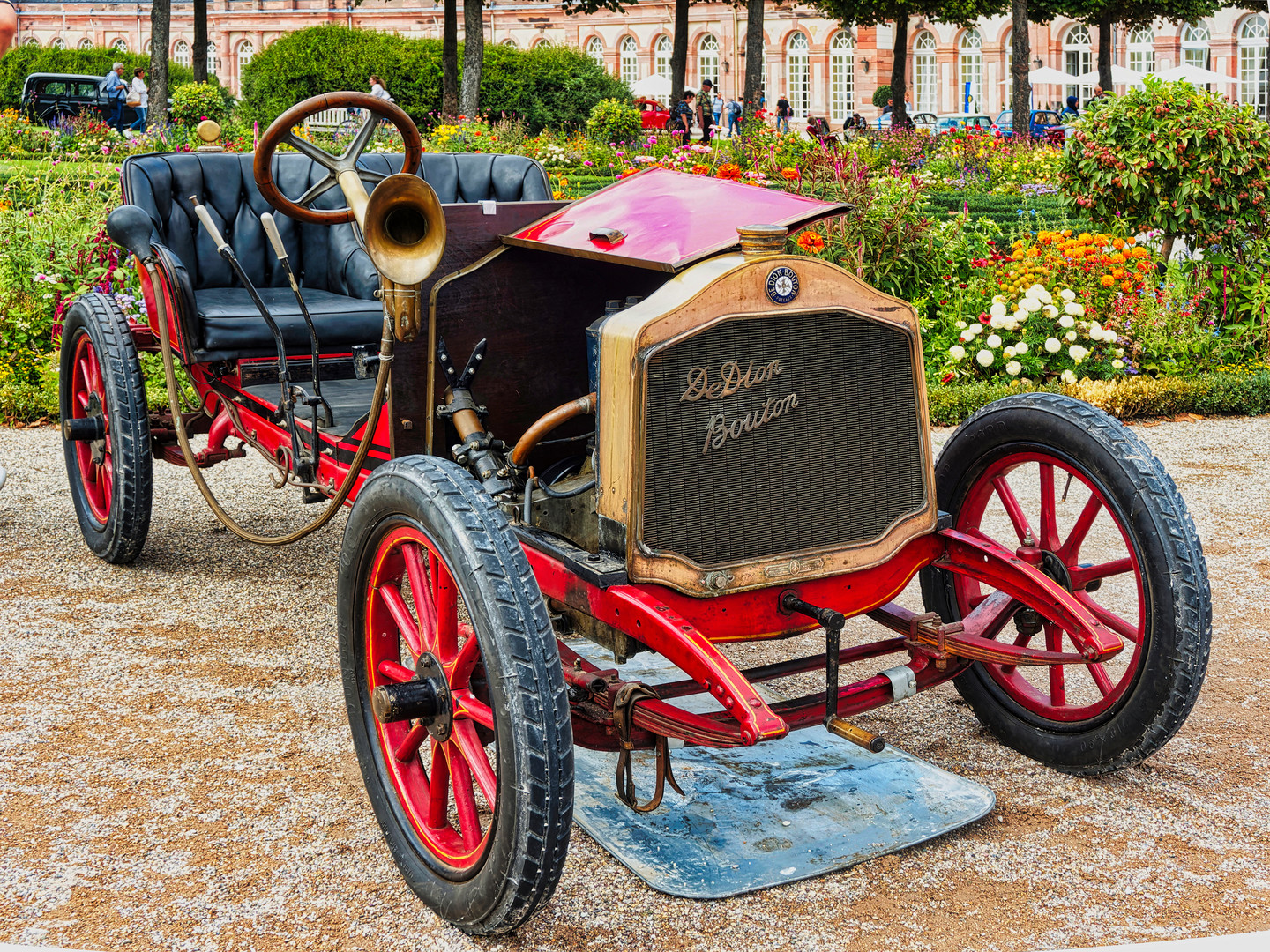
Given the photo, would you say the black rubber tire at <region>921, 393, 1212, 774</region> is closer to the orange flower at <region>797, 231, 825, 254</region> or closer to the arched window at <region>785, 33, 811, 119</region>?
the orange flower at <region>797, 231, 825, 254</region>

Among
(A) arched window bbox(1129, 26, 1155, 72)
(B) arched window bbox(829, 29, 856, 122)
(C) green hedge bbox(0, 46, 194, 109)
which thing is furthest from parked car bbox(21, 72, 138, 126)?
(A) arched window bbox(1129, 26, 1155, 72)

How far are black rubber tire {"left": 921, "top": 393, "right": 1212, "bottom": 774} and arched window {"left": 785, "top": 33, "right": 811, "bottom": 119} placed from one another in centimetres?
4508

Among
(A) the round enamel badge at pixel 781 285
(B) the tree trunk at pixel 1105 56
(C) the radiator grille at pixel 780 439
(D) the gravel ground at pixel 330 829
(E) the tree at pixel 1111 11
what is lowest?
(D) the gravel ground at pixel 330 829

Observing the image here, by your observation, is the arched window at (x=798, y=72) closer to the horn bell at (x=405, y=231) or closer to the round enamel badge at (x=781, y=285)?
the horn bell at (x=405, y=231)

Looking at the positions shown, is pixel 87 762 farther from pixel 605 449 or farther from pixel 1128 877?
pixel 1128 877

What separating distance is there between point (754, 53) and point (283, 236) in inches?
793

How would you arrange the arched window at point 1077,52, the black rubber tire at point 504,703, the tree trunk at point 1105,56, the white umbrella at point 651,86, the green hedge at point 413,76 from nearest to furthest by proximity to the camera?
the black rubber tire at point 504,703 < the green hedge at point 413,76 < the tree trunk at point 1105,56 < the white umbrella at point 651,86 < the arched window at point 1077,52

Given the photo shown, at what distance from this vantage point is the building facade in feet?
132

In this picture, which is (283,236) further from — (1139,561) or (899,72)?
(899,72)

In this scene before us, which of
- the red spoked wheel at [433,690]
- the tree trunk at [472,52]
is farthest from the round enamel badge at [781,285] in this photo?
the tree trunk at [472,52]

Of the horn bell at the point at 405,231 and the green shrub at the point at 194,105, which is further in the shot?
the green shrub at the point at 194,105

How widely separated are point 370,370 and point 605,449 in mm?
1353

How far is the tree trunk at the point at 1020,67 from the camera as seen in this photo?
22.4m

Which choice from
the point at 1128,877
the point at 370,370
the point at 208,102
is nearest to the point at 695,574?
the point at 1128,877
